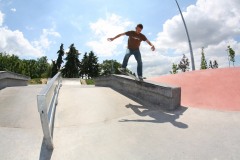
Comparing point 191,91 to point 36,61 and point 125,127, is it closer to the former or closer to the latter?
point 125,127

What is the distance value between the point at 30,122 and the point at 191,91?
5.32m

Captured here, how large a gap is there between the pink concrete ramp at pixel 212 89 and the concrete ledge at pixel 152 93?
0.78 m

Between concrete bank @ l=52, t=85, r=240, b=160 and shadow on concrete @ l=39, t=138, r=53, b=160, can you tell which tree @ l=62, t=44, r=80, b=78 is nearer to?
concrete bank @ l=52, t=85, r=240, b=160

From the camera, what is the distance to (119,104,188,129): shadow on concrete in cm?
563

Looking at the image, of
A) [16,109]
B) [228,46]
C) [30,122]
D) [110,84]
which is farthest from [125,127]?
[228,46]

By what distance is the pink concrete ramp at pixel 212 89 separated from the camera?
23.1ft

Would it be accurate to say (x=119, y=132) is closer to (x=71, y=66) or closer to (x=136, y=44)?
(x=136, y=44)

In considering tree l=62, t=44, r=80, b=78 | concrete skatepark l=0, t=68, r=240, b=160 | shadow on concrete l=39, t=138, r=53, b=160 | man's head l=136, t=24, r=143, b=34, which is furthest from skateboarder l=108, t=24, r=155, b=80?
tree l=62, t=44, r=80, b=78

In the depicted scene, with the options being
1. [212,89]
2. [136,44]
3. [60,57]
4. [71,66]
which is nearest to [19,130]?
[136,44]

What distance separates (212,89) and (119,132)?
4.51 meters

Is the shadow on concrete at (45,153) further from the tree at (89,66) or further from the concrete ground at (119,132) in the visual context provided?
the tree at (89,66)

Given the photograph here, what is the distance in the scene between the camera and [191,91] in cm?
847

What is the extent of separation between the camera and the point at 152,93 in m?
7.50

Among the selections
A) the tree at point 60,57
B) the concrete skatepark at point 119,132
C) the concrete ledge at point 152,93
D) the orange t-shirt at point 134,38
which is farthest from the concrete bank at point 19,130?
the tree at point 60,57
